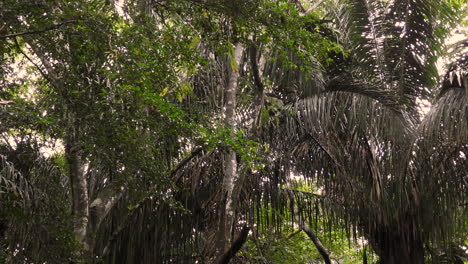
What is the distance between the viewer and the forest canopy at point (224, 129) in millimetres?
4566

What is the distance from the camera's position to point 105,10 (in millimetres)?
5301

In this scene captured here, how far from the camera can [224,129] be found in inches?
208

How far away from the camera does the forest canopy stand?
4566mm

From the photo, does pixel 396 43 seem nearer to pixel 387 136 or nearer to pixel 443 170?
pixel 387 136

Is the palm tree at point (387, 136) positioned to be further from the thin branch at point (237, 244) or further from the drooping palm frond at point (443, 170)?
the thin branch at point (237, 244)

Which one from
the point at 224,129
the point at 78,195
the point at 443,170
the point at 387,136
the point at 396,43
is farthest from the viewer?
the point at 396,43

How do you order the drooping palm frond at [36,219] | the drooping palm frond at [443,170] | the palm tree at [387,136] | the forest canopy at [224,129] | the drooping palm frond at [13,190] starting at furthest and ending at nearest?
the palm tree at [387,136]
the drooping palm frond at [443,170]
the drooping palm frond at [13,190]
the drooping palm frond at [36,219]
the forest canopy at [224,129]

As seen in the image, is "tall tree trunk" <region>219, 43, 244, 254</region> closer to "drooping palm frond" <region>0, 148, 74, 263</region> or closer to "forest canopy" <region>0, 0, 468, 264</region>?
"forest canopy" <region>0, 0, 468, 264</region>

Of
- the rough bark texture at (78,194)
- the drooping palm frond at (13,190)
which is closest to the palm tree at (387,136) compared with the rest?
the rough bark texture at (78,194)

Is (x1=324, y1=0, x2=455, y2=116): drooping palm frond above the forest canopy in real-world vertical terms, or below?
above

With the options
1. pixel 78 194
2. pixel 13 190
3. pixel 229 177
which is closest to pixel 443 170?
pixel 229 177

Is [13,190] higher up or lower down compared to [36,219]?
higher up

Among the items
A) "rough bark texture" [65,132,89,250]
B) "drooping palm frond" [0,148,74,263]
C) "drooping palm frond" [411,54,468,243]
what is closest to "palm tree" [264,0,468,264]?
"drooping palm frond" [411,54,468,243]

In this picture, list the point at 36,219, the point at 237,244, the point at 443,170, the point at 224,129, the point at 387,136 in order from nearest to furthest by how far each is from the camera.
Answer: the point at 237,244 → the point at 36,219 → the point at 224,129 → the point at 387,136 → the point at 443,170
